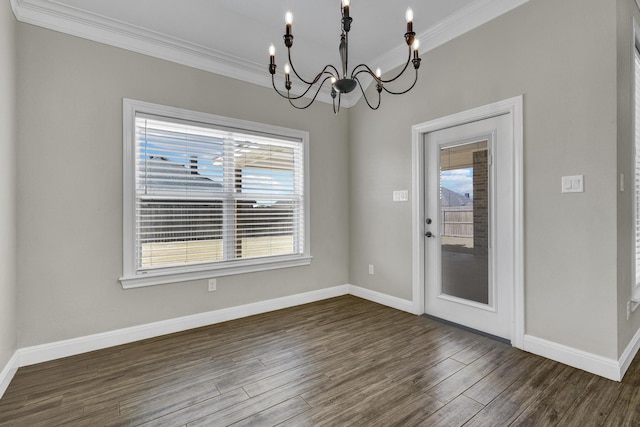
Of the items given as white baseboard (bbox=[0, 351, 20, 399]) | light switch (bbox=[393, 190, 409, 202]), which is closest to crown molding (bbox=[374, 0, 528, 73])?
light switch (bbox=[393, 190, 409, 202])

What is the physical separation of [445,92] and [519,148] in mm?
946

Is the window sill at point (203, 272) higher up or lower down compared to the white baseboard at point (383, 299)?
higher up

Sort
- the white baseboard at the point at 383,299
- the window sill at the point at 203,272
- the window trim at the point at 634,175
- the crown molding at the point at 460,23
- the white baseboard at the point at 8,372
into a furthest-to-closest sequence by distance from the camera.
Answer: the white baseboard at the point at 383,299 → the window sill at the point at 203,272 → the crown molding at the point at 460,23 → the window trim at the point at 634,175 → the white baseboard at the point at 8,372

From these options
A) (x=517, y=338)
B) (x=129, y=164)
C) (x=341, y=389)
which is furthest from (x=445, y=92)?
(x=129, y=164)

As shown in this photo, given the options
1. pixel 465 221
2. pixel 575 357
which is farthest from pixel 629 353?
pixel 465 221

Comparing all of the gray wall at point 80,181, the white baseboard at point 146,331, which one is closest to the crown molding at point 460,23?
the gray wall at point 80,181

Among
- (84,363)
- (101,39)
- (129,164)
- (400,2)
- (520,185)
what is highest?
(400,2)

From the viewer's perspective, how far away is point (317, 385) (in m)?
2.06

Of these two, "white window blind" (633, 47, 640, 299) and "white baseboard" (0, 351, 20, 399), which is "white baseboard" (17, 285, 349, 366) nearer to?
"white baseboard" (0, 351, 20, 399)

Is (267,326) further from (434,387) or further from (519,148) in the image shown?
(519,148)

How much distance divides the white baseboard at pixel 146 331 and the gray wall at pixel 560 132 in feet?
8.02

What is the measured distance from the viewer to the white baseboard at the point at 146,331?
2404mm

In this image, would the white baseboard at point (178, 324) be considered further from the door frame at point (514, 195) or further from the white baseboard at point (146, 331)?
the door frame at point (514, 195)

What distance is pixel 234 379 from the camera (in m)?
2.14
